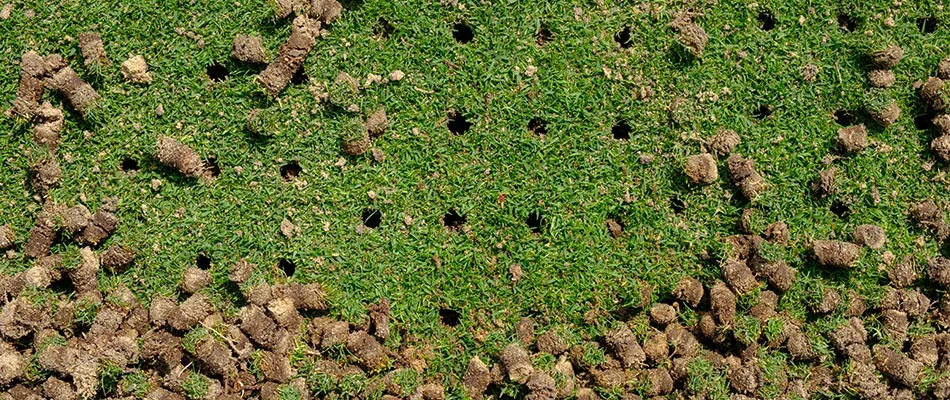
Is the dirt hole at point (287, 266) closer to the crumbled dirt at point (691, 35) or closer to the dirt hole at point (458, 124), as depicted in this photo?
the dirt hole at point (458, 124)

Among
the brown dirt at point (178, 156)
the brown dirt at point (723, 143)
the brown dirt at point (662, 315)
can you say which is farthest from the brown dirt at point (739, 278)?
the brown dirt at point (178, 156)

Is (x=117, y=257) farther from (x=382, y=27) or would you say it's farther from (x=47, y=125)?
(x=382, y=27)

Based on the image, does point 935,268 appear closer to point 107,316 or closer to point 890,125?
point 890,125

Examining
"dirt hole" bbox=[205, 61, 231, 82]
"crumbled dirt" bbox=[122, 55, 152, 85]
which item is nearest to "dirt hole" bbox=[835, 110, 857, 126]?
"dirt hole" bbox=[205, 61, 231, 82]

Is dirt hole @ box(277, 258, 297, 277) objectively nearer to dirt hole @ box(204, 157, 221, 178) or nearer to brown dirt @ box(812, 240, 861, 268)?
dirt hole @ box(204, 157, 221, 178)

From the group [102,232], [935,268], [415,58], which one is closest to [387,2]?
[415,58]

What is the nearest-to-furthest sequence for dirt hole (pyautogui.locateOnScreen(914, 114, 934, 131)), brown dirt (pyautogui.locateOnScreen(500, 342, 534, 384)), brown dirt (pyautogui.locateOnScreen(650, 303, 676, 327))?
brown dirt (pyautogui.locateOnScreen(500, 342, 534, 384)), brown dirt (pyautogui.locateOnScreen(650, 303, 676, 327)), dirt hole (pyautogui.locateOnScreen(914, 114, 934, 131))

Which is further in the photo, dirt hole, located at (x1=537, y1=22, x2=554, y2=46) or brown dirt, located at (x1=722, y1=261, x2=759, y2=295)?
dirt hole, located at (x1=537, y1=22, x2=554, y2=46)
